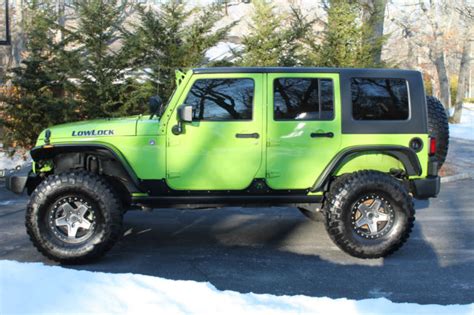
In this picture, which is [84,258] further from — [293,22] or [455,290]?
[293,22]

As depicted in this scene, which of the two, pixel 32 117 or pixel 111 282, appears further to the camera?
Result: pixel 32 117

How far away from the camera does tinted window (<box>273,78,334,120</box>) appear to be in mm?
6109

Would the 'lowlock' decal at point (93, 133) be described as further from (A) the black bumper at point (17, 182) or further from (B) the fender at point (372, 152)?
(B) the fender at point (372, 152)

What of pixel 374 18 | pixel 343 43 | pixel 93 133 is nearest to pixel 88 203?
pixel 93 133

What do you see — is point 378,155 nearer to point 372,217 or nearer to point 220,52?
point 372,217

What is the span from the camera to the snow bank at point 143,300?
12.5ft

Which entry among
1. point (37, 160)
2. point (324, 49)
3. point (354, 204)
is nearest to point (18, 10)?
point (324, 49)

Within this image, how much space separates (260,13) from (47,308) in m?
10.7

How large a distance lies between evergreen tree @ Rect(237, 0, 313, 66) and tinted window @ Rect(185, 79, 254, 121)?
284 inches

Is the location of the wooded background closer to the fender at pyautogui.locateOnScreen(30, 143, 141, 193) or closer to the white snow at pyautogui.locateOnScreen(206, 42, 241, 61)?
the white snow at pyautogui.locateOnScreen(206, 42, 241, 61)

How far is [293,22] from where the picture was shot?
1397 cm

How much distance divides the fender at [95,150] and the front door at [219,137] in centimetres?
38

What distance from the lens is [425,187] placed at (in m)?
6.27

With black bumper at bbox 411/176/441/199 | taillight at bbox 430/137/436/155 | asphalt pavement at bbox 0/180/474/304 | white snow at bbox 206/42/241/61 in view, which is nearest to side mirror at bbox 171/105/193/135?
asphalt pavement at bbox 0/180/474/304
